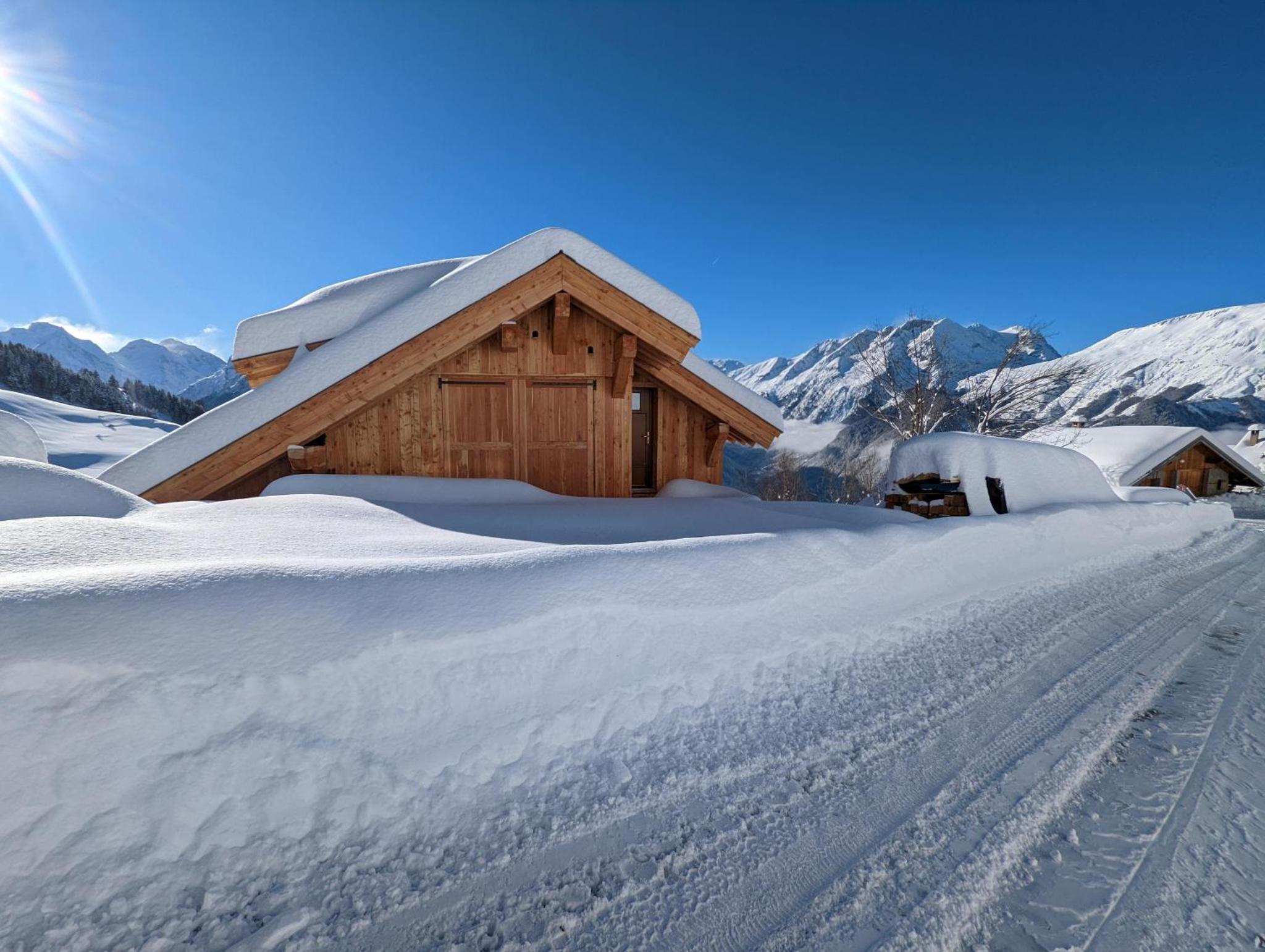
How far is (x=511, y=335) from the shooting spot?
266 inches

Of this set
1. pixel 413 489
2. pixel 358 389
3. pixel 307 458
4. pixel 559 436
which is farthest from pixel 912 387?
pixel 307 458

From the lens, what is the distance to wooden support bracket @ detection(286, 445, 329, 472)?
19.3ft

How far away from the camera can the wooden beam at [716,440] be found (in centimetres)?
783

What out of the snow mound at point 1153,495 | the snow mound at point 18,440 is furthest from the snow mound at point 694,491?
the snow mound at point 1153,495

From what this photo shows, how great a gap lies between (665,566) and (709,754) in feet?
3.60

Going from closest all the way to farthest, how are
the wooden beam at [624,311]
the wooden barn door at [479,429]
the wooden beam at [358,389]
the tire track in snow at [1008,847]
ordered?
1. the tire track in snow at [1008,847]
2. the wooden beam at [358,389]
3. the wooden beam at [624,311]
4. the wooden barn door at [479,429]

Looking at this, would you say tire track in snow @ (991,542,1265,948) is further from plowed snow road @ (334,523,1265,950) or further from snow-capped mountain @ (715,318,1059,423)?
snow-capped mountain @ (715,318,1059,423)

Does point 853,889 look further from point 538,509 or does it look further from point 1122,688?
point 538,509

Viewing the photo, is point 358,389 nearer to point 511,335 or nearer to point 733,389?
point 511,335

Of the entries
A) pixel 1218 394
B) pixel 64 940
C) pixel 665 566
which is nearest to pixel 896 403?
pixel 665 566

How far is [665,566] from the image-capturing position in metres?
3.09

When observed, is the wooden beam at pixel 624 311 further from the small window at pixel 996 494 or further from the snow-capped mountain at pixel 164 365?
the snow-capped mountain at pixel 164 365

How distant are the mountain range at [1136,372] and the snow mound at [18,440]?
2210 centimetres

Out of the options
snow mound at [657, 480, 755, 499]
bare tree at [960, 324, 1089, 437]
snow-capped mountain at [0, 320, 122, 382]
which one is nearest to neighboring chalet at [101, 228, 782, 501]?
snow mound at [657, 480, 755, 499]
